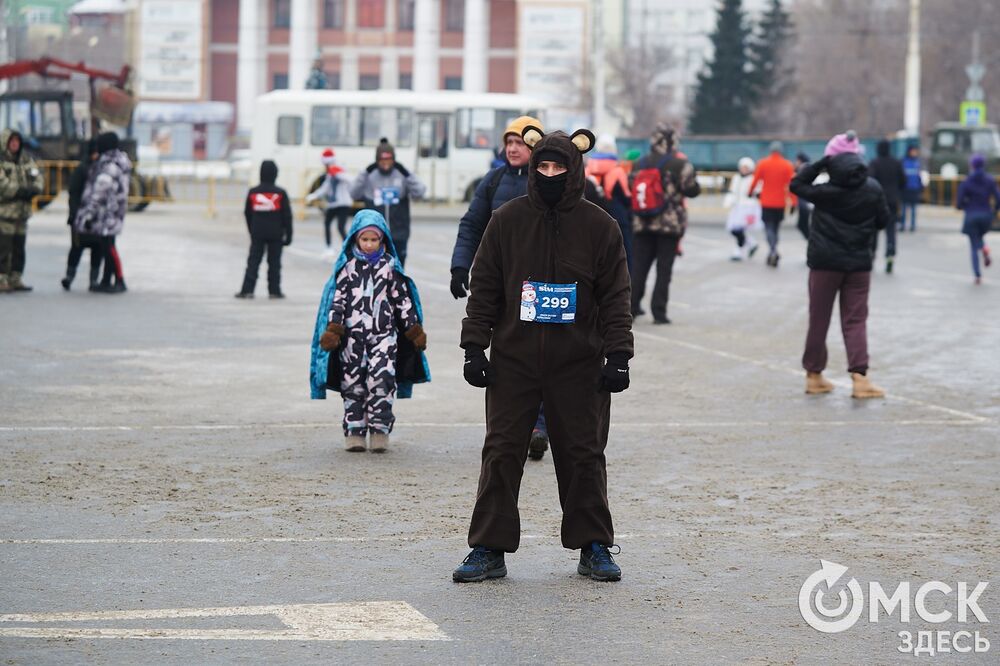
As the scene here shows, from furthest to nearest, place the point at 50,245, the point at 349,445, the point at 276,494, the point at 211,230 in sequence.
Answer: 1. the point at 211,230
2. the point at 50,245
3. the point at 349,445
4. the point at 276,494

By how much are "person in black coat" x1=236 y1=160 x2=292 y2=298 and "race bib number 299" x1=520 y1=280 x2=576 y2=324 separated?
45.4 ft

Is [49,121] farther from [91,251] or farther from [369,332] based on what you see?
[369,332]

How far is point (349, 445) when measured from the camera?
10.3 metres

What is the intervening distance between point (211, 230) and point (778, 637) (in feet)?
95.0

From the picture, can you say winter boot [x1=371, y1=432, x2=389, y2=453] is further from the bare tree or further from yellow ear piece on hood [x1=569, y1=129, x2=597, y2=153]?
the bare tree

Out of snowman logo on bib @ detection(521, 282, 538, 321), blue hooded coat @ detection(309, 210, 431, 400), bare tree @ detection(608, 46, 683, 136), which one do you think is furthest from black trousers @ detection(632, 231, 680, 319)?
bare tree @ detection(608, 46, 683, 136)

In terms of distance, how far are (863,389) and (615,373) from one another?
248 inches

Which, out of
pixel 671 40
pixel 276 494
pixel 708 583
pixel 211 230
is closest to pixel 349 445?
pixel 276 494

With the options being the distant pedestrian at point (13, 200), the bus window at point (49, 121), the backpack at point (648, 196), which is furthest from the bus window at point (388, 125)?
the backpack at point (648, 196)

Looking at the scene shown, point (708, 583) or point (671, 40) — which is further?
point (671, 40)

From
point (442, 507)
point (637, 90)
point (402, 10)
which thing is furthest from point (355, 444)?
point (402, 10)

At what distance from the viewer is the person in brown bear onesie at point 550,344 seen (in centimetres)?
705

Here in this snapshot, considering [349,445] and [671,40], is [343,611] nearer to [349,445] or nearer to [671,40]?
[349,445]
